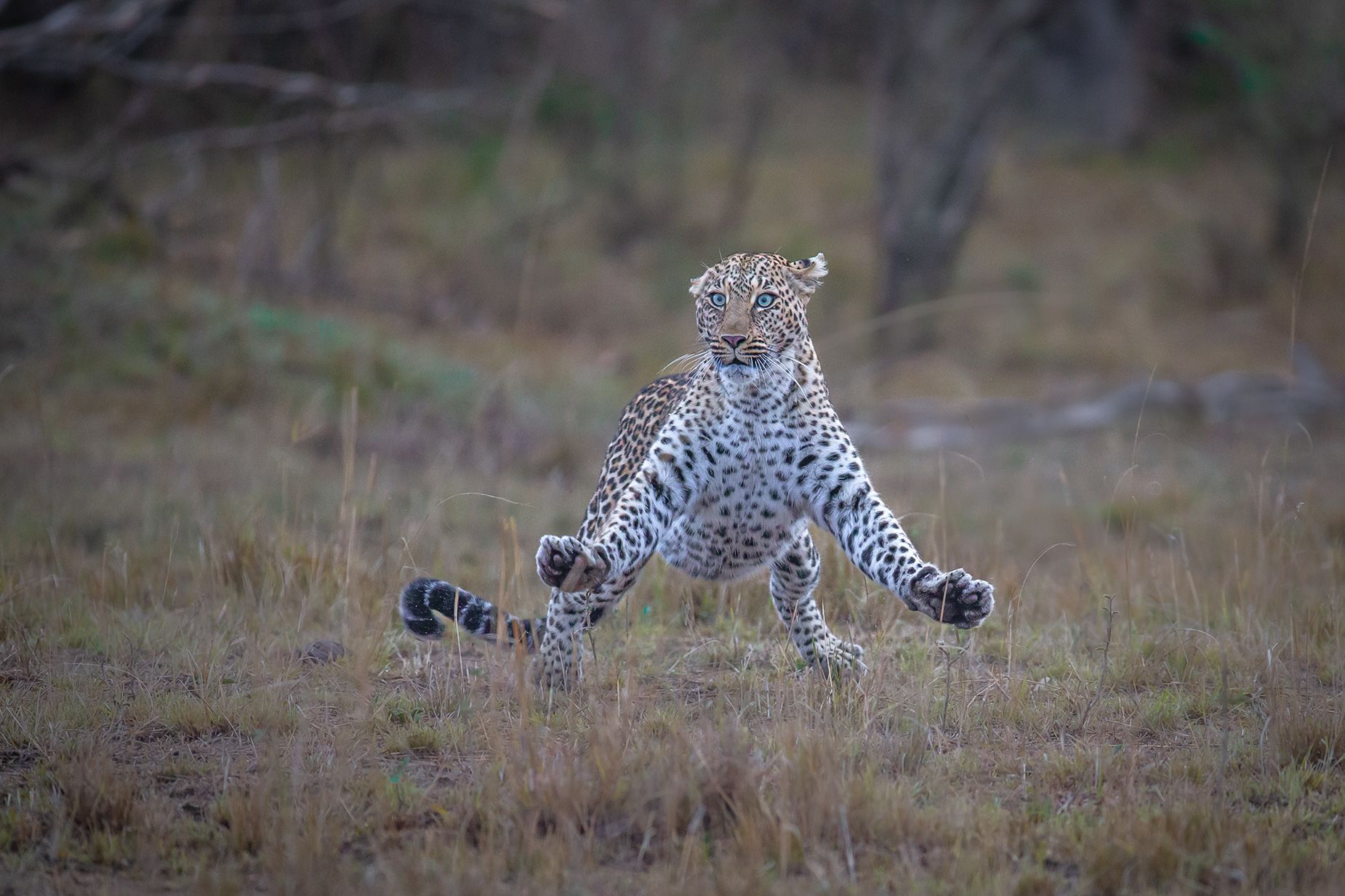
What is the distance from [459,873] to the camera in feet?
11.1

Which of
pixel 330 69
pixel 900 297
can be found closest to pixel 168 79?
pixel 330 69

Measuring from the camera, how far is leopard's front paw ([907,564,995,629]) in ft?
13.2

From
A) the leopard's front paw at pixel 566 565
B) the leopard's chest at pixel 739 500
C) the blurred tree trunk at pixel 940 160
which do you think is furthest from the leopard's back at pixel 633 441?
the blurred tree trunk at pixel 940 160

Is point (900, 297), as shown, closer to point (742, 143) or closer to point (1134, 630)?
point (742, 143)

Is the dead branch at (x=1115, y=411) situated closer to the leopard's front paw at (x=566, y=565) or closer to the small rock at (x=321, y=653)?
the small rock at (x=321, y=653)

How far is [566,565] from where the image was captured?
4.07 metres

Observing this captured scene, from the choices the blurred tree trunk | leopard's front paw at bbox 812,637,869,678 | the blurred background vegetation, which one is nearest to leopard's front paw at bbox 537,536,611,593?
leopard's front paw at bbox 812,637,869,678

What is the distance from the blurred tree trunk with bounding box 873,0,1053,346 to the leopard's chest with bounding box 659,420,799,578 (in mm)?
10458

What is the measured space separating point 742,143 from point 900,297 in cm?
476

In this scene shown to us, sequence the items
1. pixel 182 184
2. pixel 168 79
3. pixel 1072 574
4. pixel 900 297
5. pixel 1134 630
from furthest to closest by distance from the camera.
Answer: pixel 900 297
pixel 182 184
pixel 168 79
pixel 1072 574
pixel 1134 630

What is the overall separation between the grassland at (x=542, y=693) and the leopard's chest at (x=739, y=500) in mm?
445

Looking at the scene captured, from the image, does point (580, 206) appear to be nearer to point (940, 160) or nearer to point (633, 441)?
point (940, 160)

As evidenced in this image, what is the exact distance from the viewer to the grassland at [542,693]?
3564 mm

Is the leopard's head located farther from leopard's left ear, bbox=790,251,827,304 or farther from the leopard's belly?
the leopard's belly
